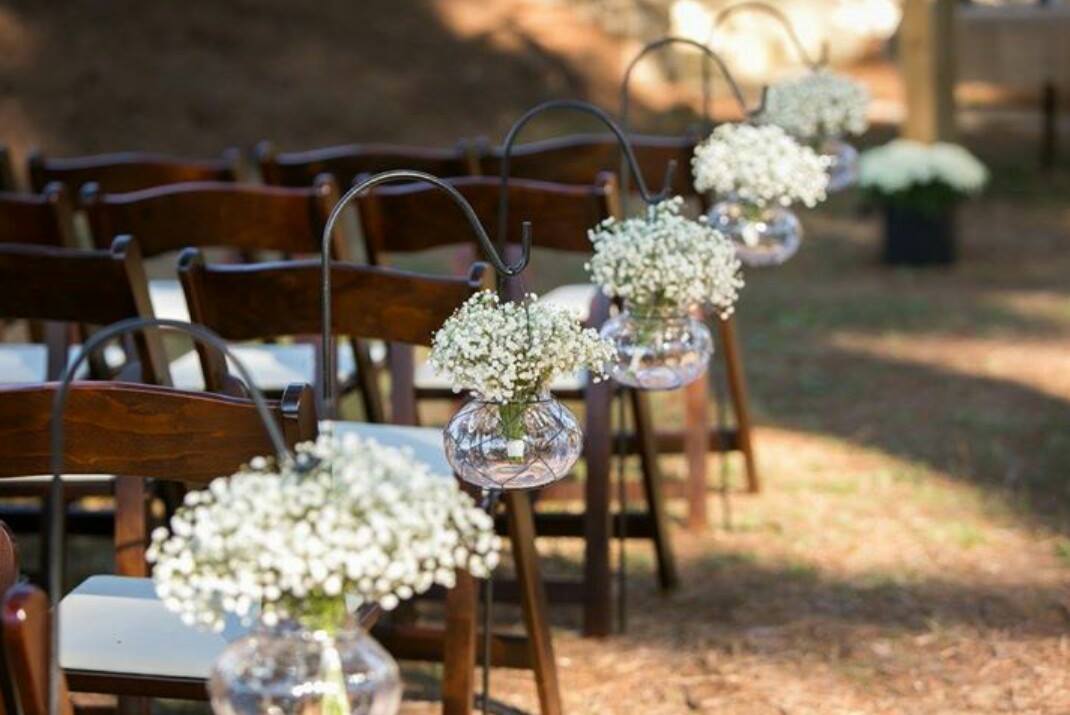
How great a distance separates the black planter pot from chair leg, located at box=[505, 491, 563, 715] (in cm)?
646

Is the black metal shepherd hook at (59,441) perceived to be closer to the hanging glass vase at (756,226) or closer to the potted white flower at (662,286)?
the potted white flower at (662,286)

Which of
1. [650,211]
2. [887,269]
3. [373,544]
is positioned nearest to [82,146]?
[887,269]

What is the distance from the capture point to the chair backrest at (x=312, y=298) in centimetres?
382

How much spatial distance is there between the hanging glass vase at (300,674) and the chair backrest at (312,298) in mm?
1578

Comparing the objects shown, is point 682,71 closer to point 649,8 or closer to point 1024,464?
point 649,8

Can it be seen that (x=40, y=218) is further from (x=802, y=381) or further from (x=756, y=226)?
(x=802, y=381)

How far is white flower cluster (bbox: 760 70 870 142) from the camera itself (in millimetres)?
5988

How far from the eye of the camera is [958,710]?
438cm

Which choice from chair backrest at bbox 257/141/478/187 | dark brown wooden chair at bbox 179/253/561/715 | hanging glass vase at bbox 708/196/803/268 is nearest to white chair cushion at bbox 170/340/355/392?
chair backrest at bbox 257/141/478/187

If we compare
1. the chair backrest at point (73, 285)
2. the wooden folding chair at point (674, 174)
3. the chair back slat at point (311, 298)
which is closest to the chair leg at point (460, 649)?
the chair back slat at point (311, 298)

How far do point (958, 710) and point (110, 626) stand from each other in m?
2.01

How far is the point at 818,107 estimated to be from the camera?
6.00 meters

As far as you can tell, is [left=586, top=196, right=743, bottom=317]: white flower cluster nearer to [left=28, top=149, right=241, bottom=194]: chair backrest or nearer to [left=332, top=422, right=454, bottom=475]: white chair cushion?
[left=332, top=422, right=454, bottom=475]: white chair cushion

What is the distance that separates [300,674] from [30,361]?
3.17m
